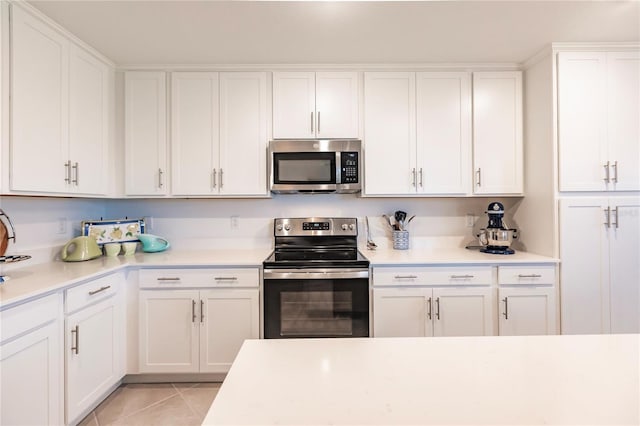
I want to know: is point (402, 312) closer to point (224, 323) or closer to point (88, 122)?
point (224, 323)

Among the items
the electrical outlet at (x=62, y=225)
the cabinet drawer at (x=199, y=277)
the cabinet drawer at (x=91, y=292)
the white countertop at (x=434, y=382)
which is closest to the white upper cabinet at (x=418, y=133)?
the cabinet drawer at (x=199, y=277)

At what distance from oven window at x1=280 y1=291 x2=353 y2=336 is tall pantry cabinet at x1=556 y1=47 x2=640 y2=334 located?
5.03 ft

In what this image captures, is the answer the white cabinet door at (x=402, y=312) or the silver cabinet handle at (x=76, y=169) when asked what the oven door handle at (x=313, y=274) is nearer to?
the white cabinet door at (x=402, y=312)

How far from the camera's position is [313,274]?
6.86ft

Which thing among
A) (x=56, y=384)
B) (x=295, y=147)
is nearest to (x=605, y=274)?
(x=295, y=147)

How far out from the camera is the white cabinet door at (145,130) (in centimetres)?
244

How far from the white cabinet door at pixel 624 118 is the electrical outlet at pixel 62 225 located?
12.1 ft

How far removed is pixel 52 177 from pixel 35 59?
0.67 metres

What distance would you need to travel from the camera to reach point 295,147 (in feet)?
7.93

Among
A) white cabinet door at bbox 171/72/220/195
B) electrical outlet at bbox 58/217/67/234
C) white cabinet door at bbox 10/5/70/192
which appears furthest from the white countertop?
electrical outlet at bbox 58/217/67/234

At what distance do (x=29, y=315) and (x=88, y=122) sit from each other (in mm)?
1378

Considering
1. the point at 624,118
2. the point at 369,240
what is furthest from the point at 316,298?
the point at 624,118

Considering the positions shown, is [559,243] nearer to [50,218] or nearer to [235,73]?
[235,73]

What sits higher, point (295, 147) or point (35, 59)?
point (35, 59)
